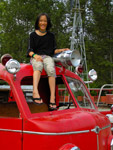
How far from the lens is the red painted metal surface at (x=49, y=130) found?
299cm

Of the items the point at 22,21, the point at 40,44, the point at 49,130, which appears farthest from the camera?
the point at 22,21

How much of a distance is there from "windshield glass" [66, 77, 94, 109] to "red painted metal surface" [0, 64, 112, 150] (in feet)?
2.11

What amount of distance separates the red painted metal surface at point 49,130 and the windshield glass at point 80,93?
0.64 m

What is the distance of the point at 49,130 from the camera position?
2992mm

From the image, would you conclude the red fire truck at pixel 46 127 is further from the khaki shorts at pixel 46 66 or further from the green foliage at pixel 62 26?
the green foliage at pixel 62 26

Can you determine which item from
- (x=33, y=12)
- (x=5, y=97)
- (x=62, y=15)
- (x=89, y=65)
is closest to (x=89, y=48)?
(x=89, y=65)

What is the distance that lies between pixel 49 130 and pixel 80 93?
162cm

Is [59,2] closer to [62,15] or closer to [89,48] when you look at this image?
[62,15]

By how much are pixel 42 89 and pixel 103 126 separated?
1.37 m


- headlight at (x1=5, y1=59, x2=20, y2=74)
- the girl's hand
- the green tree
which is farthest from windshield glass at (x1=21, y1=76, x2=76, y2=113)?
the green tree

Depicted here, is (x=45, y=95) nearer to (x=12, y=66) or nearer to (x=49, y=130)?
(x=12, y=66)

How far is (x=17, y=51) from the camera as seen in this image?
28969 millimetres

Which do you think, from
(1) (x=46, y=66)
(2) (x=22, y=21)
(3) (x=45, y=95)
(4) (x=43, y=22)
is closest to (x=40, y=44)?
(4) (x=43, y=22)

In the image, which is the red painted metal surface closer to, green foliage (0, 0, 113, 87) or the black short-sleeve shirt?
the black short-sleeve shirt
